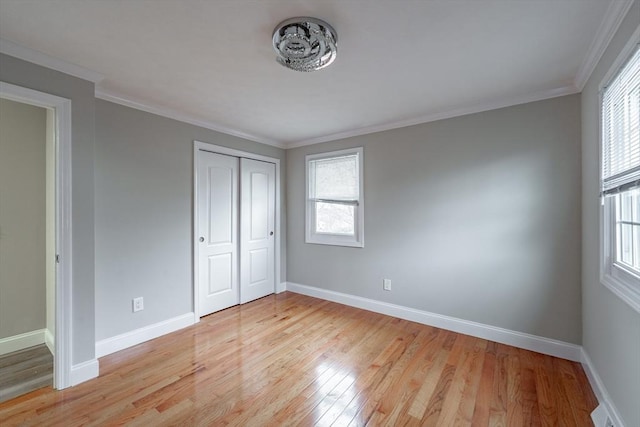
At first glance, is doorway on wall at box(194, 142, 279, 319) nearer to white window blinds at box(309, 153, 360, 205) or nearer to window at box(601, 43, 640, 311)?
white window blinds at box(309, 153, 360, 205)

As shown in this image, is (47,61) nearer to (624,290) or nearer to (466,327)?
(624,290)

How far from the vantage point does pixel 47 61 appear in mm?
1848

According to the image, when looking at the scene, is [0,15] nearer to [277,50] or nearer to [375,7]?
[277,50]

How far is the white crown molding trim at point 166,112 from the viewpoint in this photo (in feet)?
7.85

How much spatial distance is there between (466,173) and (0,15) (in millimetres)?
3573

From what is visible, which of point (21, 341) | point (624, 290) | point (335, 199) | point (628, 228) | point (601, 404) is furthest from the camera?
point (335, 199)

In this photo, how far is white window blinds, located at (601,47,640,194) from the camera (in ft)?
4.46

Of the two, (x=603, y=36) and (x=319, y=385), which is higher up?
(x=603, y=36)

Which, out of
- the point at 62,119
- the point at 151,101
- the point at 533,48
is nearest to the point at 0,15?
the point at 62,119

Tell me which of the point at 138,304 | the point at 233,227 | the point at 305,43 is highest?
the point at 305,43

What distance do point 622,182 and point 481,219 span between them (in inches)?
49.0

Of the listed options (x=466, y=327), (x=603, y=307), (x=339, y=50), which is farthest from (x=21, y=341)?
(x=603, y=307)

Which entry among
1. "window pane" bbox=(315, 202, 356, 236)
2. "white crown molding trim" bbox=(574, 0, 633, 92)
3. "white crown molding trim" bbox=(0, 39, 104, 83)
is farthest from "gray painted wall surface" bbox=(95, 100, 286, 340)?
"white crown molding trim" bbox=(574, 0, 633, 92)

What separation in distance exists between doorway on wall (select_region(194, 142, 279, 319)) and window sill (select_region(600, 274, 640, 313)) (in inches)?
136
